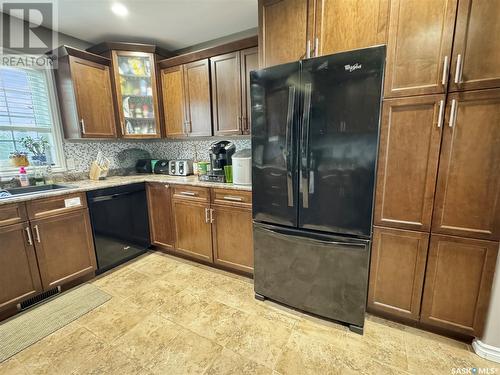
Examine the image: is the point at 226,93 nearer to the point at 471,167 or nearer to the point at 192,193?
the point at 192,193

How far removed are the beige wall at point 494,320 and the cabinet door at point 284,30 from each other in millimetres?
1847

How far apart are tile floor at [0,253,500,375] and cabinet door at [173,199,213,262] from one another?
20.9 inches

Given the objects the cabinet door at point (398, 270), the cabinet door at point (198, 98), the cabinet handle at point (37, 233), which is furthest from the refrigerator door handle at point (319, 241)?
the cabinet handle at point (37, 233)

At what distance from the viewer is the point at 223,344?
1.55m

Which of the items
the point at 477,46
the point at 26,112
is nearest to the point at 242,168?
the point at 477,46

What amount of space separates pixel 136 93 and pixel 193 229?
1.81 meters

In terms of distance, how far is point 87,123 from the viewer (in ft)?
8.13

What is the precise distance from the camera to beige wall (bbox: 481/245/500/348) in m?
1.33

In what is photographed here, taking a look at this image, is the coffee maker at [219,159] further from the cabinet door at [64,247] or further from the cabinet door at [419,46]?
the cabinet door at [419,46]

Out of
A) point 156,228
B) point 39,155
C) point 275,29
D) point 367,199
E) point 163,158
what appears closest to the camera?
point 367,199

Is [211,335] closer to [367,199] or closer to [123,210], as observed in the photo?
[367,199]

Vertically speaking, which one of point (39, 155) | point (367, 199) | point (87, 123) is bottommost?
point (367, 199)

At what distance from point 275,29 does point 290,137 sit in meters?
0.86

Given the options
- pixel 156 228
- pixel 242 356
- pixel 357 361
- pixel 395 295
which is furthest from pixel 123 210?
pixel 395 295
